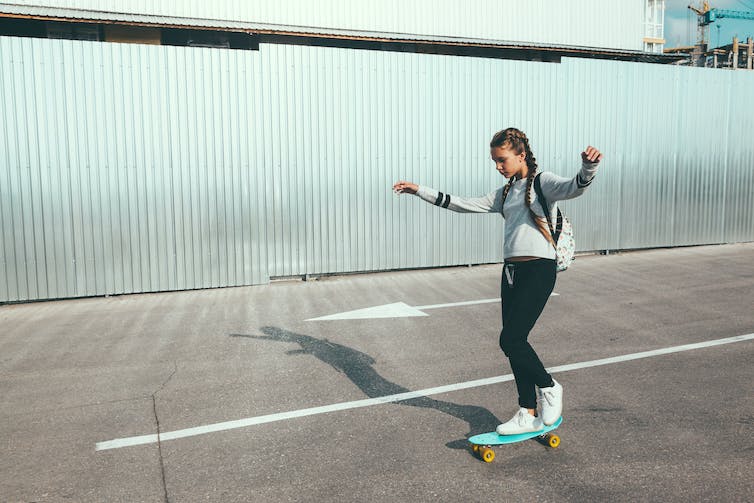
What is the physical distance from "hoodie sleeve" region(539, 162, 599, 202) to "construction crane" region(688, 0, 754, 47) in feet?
246

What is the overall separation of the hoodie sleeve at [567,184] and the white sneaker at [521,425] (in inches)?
57.0

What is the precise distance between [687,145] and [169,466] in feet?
45.3

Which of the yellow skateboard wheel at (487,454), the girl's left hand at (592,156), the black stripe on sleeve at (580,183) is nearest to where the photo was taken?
the girl's left hand at (592,156)

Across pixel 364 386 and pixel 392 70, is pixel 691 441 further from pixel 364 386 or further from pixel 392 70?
pixel 392 70

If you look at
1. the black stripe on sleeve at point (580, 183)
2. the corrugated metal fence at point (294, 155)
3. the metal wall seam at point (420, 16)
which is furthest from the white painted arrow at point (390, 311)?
the metal wall seam at point (420, 16)

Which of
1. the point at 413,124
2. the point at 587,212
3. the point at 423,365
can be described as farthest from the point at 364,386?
the point at 587,212

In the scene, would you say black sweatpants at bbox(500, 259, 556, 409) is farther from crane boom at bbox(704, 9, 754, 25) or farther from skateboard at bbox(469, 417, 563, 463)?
crane boom at bbox(704, 9, 754, 25)

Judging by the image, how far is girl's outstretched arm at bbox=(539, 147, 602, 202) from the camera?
358 centimetres

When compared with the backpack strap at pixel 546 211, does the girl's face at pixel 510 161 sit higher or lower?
higher

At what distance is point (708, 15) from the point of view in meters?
68.4

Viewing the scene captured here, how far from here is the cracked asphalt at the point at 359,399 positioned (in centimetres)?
378

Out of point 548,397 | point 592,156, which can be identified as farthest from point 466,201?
point 548,397

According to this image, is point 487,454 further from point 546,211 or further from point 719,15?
point 719,15

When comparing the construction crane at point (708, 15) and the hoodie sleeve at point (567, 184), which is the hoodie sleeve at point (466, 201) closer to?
the hoodie sleeve at point (567, 184)
